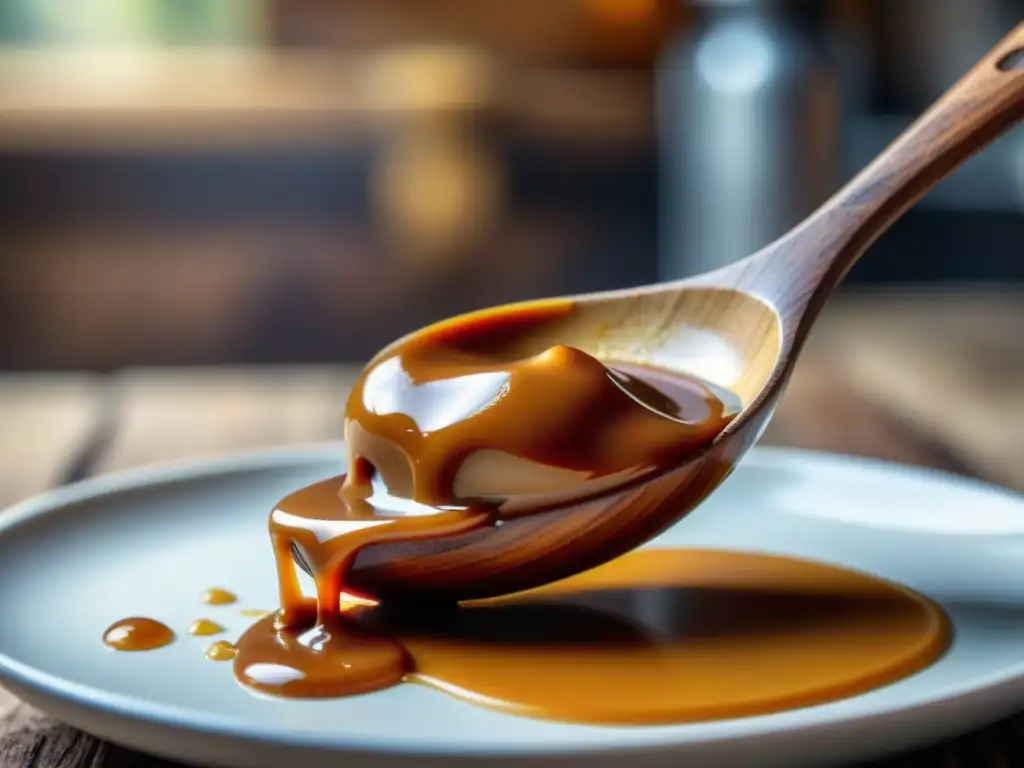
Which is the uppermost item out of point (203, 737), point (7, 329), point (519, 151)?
point (519, 151)

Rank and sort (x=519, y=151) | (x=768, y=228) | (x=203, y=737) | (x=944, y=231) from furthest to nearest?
(x=519, y=151) < (x=944, y=231) < (x=768, y=228) < (x=203, y=737)

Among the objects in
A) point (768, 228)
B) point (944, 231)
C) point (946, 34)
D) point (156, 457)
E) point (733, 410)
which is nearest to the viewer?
point (733, 410)

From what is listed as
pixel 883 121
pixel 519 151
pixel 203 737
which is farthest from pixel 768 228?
pixel 203 737

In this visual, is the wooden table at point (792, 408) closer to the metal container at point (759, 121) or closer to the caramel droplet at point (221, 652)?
the caramel droplet at point (221, 652)

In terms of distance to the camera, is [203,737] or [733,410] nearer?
[203,737]

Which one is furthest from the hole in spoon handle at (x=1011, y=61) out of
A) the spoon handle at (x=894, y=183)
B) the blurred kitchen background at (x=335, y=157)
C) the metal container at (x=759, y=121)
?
the blurred kitchen background at (x=335, y=157)

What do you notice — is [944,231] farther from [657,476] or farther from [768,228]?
[657,476]

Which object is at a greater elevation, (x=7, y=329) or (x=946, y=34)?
(x=946, y=34)
